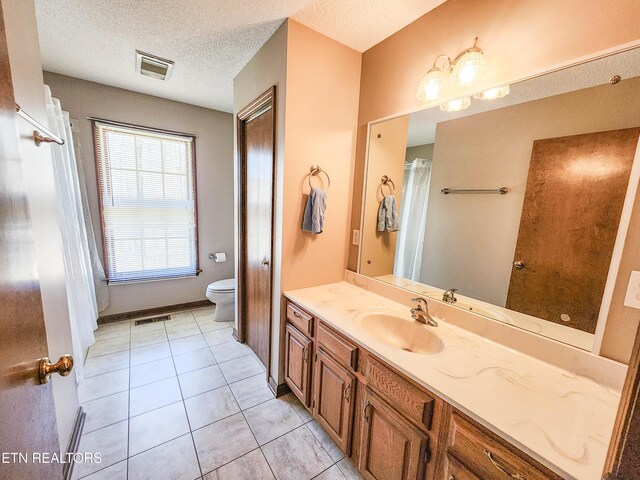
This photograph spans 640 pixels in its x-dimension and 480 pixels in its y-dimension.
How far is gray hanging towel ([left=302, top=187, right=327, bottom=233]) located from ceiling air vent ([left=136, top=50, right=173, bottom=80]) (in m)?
1.67

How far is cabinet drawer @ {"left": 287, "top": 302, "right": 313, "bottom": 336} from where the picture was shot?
153 cm

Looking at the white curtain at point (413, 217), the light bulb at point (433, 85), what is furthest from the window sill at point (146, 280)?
the light bulb at point (433, 85)

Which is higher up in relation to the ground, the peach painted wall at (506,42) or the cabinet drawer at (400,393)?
the peach painted wall at (506,42)

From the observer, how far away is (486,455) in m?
0.76

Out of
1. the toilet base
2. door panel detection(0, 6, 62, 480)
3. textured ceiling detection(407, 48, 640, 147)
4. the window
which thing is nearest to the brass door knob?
door panel detection(0, 6, 62, 480)

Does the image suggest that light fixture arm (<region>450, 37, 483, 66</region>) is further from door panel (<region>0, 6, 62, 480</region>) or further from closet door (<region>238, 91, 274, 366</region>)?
door panel (<region>0, 6, 62, 480</region>)

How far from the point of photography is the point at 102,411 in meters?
1.69

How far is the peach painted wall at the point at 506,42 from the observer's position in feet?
2.96

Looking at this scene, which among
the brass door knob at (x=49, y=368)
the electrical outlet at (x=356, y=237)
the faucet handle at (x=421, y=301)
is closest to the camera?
the brass door knob at (x=49, y=368)

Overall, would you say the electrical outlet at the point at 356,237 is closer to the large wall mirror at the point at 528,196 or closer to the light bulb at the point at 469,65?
the large wall mirror at the point at 528,196

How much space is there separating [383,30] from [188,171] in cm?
248

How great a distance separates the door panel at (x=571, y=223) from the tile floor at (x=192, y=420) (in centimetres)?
131

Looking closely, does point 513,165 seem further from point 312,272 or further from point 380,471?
point 380,471

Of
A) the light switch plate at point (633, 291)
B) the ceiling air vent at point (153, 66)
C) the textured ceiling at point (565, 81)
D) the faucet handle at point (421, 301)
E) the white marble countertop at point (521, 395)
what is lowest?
the white marble countertop at point (521, 395)
